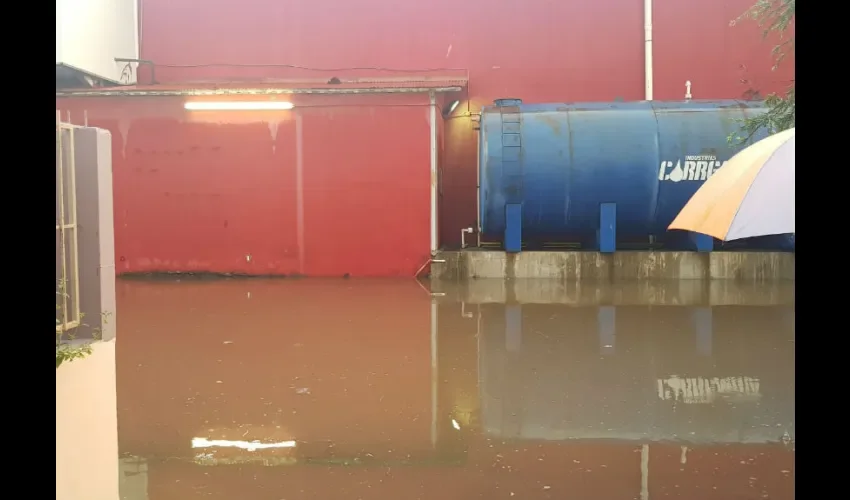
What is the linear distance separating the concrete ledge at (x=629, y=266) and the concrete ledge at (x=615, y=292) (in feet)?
0.76

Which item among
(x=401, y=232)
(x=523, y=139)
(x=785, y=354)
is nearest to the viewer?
(x=785, y=354)

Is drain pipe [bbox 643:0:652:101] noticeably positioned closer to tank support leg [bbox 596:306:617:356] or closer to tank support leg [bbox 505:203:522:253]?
tank support leg [bbox 505:203:522:253]

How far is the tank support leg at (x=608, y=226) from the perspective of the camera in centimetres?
1151

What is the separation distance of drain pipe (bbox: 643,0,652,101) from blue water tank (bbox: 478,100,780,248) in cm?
215

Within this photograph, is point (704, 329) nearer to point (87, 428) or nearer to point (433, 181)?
point (433, 181)

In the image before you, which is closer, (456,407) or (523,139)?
(456,407)

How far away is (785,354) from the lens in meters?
6.55

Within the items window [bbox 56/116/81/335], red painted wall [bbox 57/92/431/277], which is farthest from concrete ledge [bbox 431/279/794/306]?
window [bbox 56/116/81/335]

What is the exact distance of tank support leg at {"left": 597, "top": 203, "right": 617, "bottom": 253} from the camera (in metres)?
11.5

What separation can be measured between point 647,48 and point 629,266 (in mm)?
4838

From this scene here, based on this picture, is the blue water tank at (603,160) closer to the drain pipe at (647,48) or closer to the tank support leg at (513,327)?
the drain pipe at (647,48)
